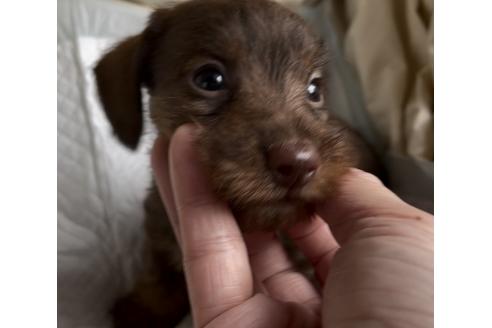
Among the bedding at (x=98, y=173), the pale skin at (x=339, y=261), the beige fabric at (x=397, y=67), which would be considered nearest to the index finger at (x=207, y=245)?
the pale skin at (x=339, y=261)

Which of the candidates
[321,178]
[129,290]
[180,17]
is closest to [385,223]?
[321,178]

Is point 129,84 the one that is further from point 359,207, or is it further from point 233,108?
point 359,207

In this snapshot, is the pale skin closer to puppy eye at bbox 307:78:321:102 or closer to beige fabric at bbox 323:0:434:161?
puppy eye at bbox 307:78:321:102

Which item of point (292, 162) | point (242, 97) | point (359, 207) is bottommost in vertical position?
point (359, 207)

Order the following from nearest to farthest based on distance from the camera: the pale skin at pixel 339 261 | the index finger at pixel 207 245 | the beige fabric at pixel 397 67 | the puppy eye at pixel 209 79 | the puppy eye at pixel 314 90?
1. the pale skin at pixel 339 261
2. the index finger at pixel 207 245
3. the puppy eye at pixel 209 79
4. the puppy eye at pixel 314 90
5. the beige fabric at pixel 397 67

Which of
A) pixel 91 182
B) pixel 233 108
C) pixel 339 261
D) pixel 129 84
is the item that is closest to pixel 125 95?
pixel 129 84

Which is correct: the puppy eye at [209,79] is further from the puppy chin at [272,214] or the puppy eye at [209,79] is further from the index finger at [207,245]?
the puppy chin at [272,214]

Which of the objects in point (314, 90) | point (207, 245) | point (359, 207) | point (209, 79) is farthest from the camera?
point (314, 90)
